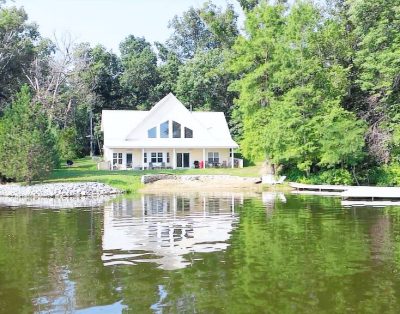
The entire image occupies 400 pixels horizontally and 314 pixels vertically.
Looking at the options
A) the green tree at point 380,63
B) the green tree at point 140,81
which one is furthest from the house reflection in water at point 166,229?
the green tree at point 140,81

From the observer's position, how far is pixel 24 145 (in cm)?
3167

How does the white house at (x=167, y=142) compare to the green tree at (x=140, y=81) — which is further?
the green tree at (x=140, y=81)

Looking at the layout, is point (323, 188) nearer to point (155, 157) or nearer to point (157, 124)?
point (155, 157)

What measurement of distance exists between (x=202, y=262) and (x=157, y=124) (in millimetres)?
35245

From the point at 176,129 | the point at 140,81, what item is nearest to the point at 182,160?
the point at 176,129

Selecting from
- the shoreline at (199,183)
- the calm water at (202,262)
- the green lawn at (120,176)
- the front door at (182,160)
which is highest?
the front door at (182,160)

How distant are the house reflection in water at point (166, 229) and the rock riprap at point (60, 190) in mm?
4819

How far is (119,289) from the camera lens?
8.98 m

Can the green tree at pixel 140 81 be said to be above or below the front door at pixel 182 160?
above

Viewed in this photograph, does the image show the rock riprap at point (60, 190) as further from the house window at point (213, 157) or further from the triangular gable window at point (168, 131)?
the house window at point (213, 157)

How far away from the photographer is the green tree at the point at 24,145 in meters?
31.7

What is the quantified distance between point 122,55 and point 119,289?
6650 centimetres

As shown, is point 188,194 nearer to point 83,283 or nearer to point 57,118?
point 83,283

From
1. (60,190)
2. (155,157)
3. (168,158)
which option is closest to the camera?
(60,190)
